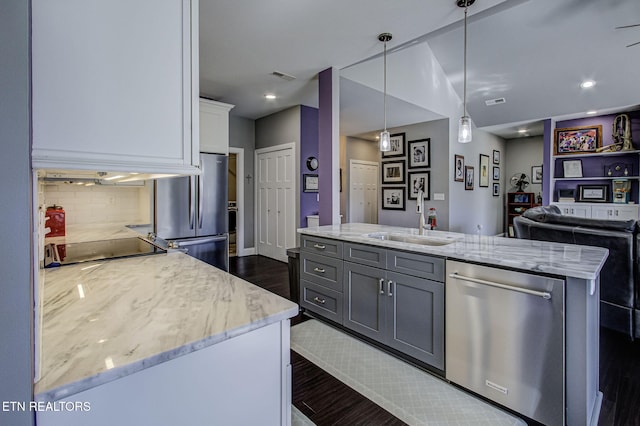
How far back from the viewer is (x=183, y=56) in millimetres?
922

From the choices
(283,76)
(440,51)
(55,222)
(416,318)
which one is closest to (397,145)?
(440,51)

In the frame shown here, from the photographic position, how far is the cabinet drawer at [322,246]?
8.71 feet

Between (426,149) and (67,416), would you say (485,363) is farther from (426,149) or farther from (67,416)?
(426,149)

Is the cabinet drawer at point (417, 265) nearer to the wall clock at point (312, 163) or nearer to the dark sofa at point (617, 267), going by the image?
the dark sofa at point (617, 267)

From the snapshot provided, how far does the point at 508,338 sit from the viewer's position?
1649mm

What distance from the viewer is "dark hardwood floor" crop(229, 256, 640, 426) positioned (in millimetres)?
1705

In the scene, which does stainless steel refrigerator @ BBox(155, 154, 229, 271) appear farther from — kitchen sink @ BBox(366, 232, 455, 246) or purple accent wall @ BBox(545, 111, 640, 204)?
purple accent wall @ BBox(545, 111, 640, 204)

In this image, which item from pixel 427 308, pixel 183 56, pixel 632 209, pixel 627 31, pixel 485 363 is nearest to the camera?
pixel 183 56

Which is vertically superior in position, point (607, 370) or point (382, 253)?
point (382, 253)

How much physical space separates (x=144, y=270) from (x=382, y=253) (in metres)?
1.51

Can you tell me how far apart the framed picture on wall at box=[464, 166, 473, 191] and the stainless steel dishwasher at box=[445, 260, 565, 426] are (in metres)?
5.19

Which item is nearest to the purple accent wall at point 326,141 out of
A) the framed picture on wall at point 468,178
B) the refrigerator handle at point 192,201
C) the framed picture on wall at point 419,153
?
the refrigerator handle at point 192,201

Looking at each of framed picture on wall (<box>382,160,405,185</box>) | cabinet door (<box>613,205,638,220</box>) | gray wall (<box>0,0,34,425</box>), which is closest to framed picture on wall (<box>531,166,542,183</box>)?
cabinet door (<box>613,205,638,220</box>)

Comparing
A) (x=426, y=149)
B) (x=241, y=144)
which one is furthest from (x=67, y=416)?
(x=426, y=149)
